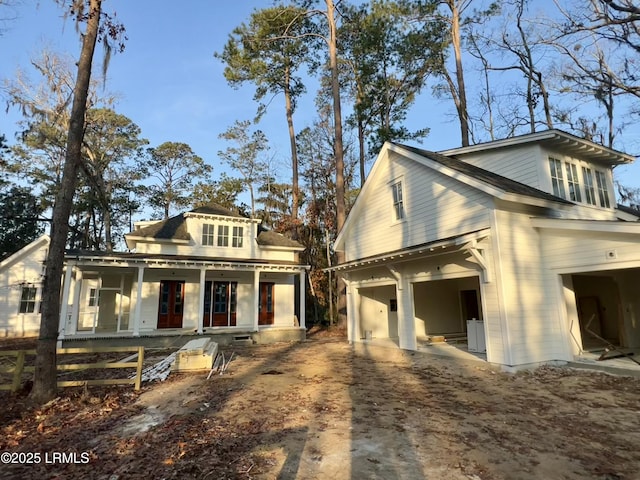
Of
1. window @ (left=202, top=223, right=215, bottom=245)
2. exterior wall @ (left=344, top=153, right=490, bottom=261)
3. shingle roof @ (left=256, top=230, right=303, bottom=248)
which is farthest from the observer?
shingle roof @ (left=256, top=230, right=303, bottom=248)

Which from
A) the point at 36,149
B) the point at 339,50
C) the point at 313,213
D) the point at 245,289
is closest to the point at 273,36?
the point at 339,50

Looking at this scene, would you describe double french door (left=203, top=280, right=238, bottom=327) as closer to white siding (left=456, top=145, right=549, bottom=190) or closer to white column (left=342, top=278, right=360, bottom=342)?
white column (left=342, top=278, right=360, bottom=342)

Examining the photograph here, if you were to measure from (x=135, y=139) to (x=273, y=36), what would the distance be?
15564mm

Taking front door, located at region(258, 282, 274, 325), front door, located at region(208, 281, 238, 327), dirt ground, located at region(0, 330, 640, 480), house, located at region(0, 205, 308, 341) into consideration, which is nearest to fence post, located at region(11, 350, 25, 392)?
dirt ground, located at region(0, 330, 640, 480)

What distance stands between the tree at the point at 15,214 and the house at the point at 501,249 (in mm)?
27568

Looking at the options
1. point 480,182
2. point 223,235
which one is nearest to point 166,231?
point 223,235

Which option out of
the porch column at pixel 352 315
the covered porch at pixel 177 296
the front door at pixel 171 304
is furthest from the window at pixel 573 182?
the front door at pixel 171 304

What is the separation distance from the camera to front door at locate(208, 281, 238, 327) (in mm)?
17094

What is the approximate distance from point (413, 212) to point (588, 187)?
5.78m

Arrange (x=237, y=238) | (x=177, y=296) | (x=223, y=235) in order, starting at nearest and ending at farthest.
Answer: (x=177, y=296) < (x=223, y=235) < (x=237, y=238)

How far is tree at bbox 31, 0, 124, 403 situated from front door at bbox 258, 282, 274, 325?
11887mm

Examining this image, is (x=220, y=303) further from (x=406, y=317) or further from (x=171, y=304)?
(x=406, y=317)

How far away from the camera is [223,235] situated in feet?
60.1

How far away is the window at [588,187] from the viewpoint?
1154 cm
